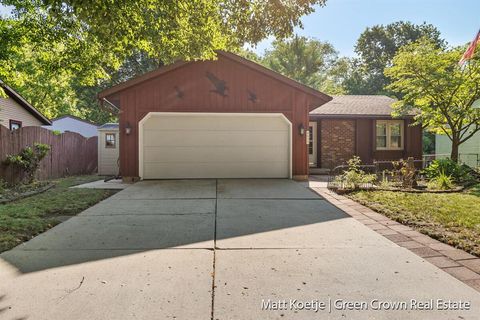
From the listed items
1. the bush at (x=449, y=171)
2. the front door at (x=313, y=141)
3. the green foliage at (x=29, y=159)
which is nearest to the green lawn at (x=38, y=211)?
the green foliage at (x=29, y=159)

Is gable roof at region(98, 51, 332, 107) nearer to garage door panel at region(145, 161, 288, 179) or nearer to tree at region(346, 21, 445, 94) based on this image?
garage door panel at region(145, 161, 288, 179)

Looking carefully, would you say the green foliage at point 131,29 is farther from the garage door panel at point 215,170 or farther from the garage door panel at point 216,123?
the garage door panel at point 215,170

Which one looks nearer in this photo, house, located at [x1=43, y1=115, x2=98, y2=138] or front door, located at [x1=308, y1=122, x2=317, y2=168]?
front door, located at [x1=308, y1=122, x2=317, y2=168]

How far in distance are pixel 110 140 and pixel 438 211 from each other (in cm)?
1280

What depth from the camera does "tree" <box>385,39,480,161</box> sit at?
34.3ft

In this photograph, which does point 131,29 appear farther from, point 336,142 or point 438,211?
point 336,142

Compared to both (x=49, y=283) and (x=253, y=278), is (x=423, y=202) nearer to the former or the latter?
(x=253, y=278)

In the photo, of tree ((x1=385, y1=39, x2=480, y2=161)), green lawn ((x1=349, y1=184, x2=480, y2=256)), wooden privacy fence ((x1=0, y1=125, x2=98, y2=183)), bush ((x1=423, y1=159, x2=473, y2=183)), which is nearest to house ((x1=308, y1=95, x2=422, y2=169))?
tree ((x1=385, y1=39, x2=480, y2=161))

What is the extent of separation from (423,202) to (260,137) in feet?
17.9

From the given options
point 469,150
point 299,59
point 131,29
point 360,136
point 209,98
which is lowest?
point 469,150

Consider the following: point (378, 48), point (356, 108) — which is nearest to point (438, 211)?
point (356, 108)

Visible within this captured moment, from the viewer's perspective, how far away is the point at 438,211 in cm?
575

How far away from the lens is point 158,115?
1052 cm

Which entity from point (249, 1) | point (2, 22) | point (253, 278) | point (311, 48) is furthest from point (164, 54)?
point (311, 48)
